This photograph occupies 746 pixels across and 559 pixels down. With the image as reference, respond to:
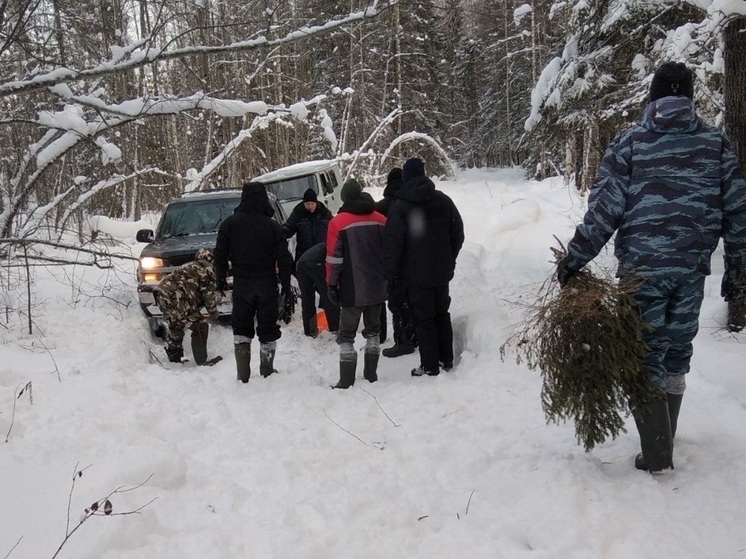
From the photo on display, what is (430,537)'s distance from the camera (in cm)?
289

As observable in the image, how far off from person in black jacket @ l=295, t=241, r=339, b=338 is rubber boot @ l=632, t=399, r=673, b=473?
14.7 feet

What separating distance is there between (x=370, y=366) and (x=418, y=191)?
1883 mm

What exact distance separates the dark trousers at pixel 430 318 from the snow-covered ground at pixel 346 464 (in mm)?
271

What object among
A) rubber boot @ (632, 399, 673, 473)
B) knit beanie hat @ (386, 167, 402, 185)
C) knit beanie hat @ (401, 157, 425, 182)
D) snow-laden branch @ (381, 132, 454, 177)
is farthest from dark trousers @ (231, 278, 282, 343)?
snow-laden branch @ (381, 132, 454, 177)

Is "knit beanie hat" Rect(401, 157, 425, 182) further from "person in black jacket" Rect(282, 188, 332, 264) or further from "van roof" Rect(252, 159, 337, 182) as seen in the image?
"van roof" Rect(252, 159, 337, 182)

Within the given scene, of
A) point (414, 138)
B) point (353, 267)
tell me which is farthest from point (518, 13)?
point (414, 138)

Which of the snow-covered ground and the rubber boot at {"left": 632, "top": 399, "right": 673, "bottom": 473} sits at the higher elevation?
the rubber boot at {"left": 632, "top": 399, "right": 673, "bottom": 473}

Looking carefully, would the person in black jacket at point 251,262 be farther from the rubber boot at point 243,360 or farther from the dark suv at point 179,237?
the dark suv at point 179,237

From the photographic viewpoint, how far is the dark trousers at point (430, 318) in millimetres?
5484

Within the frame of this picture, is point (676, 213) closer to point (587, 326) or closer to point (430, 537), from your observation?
point (587, 326)

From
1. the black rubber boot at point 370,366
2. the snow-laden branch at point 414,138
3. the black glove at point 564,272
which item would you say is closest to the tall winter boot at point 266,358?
the black rubber boot at point 370,366

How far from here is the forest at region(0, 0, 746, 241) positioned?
4.04 meters

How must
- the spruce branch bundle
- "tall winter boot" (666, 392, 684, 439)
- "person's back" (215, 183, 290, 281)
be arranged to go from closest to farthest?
1. the spruce branch bundle
2. "tall winter boot" (666, 392, 684, 439)
3. "person's back" (215, 183, 290, 281)

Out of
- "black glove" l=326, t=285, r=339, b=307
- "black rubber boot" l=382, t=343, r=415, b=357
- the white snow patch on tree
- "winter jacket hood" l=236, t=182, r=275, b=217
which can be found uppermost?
the white snow patch on tree
